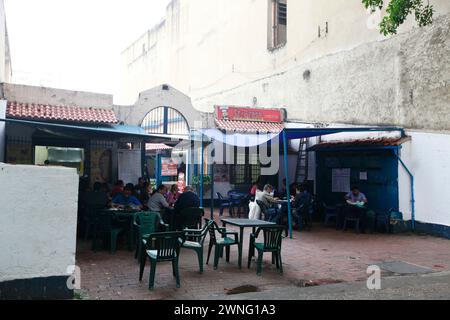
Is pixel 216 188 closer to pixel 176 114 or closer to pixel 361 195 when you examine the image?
pixel 176 114

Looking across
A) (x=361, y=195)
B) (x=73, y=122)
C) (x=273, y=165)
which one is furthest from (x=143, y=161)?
(x=361, y=195)

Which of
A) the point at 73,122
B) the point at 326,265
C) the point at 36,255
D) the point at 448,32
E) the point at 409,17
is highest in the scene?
the point at 409,17

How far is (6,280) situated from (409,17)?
1154 centimetres

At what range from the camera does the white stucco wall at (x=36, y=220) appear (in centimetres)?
465

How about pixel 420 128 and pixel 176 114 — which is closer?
pixel 420 128

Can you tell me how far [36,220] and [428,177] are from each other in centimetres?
954

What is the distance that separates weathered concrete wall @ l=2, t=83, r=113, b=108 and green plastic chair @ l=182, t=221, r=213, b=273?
322 inches

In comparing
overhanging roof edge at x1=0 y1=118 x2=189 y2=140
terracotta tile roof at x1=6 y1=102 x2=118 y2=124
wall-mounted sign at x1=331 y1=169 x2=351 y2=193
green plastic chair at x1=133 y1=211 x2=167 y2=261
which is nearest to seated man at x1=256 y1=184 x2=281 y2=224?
overhanging roof edge at x1=0 y1=118 x2=189 y2=140

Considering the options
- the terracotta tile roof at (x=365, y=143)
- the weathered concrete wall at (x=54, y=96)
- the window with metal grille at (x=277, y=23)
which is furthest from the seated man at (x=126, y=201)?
the window with metal grille at (x=277, y=23)

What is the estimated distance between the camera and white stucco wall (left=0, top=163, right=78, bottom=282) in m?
4.65

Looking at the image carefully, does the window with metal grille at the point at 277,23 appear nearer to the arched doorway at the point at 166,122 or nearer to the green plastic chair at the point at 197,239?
the arched doorway at the point at 166,122

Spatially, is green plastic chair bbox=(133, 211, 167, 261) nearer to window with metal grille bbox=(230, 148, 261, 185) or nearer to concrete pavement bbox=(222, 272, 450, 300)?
concrete pavement bbox=(222, 272, 450, 300)

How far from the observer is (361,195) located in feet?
37.0

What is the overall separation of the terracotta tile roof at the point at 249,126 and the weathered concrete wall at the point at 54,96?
14.0 feet
